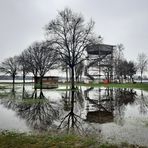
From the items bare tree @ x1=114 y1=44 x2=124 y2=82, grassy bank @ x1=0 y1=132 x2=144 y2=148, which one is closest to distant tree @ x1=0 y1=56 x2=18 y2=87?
bare tree @ x1=114 y1=44 x2=124 y2=82

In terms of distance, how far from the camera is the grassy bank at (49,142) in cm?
734

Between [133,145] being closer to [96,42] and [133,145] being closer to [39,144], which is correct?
[39,144]

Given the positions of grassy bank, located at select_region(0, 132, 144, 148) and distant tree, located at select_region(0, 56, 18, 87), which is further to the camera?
distant tree, located at select_region(0, 56, 18, 87)

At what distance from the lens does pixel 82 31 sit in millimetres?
45344

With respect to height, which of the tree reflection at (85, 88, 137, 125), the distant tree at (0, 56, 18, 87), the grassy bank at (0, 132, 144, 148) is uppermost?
the distant tree at (0, 56, 18, 87)

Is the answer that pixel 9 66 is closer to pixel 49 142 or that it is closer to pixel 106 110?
pixel 106 110

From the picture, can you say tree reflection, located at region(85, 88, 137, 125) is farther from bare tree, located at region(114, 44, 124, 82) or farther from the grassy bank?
bare tree, located at region(114, 44, 124, 82)

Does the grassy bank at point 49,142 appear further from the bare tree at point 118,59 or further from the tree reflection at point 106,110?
the bare tree at point 118,59

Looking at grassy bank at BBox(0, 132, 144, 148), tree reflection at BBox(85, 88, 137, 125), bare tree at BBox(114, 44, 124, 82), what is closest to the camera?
grassy bank at BBox(0, 132, 144, 148)

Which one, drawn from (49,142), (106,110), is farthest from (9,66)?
(49,142)

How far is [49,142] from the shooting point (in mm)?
7734

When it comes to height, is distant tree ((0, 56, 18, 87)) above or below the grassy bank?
above

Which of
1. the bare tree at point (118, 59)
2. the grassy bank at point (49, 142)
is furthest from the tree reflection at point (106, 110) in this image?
the bare tree at point (118, 59)

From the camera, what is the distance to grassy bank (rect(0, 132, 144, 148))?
7.34m
